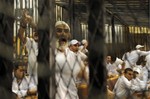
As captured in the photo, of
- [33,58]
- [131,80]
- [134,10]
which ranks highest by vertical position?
[134,10]

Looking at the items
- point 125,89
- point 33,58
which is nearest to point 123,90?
point 125,89

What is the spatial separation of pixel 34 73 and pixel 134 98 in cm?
49

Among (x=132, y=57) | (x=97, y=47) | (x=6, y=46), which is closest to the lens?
(x=97, y=47)

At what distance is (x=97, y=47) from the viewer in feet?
3.21

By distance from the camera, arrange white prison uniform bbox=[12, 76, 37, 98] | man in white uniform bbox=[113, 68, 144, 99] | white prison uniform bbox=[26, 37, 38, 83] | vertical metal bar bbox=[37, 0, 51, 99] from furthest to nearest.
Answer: white prison uniform bbox=[12, 76, 37, 98] < man in white uniform bbox=[113, 68, 144, 99] < white prison uniform bbox=[26, 37, 38, 83] < vertical metal bar bbox=[37, 0, 51, 99]

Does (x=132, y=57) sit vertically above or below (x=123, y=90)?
above

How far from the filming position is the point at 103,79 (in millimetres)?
979

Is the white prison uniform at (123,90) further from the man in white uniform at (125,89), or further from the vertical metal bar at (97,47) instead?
the vertical metal bar at (97,47)

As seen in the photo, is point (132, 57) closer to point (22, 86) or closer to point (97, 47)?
point (97, 47)

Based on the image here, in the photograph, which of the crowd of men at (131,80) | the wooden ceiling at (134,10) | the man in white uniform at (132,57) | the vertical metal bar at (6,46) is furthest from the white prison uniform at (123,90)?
the vertical metal bar at (6,46)

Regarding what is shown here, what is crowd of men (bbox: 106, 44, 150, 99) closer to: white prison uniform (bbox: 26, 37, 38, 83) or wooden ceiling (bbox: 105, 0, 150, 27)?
wooden ceiling (bbox: 105, 0, 150, 27)

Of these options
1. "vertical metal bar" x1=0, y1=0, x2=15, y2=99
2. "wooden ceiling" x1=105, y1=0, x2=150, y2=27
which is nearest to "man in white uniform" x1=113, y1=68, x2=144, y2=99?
"wooden ceiling" x1=105, y1=0, x2=150, y2=27

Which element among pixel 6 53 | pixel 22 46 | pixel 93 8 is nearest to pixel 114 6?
pixel 93 8

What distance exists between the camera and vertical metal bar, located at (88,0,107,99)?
3.18ft
